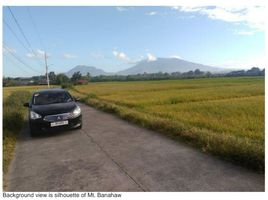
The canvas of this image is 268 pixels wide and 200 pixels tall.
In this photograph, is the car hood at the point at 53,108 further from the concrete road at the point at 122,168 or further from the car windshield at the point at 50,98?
the concrete road at the point at 122,168

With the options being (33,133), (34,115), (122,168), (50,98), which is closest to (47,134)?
(33,133)

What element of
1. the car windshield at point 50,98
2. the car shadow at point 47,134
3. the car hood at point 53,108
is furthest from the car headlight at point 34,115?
the car windshield at point 50,98

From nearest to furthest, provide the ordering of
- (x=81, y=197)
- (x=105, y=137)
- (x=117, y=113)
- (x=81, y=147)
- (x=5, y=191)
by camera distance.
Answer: (x=81, y=197)
(x=5, y=191)
(x=81, y=147)
(x=105, y=137)
(x=117, y=113)

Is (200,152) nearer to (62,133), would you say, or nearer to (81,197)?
(81,197)

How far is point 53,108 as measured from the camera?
8.65m

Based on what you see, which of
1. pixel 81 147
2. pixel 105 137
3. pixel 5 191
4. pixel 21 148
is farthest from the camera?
A: pixel 105 137

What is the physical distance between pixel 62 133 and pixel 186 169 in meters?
5.18

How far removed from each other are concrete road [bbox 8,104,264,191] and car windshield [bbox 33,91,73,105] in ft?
6.59

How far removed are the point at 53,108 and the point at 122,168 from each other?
4.41 meters

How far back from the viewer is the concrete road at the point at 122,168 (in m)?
4.21

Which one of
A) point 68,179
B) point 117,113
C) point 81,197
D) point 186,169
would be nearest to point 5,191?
point 68,179

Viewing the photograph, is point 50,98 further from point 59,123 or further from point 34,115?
point 59,123

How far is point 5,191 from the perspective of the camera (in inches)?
171

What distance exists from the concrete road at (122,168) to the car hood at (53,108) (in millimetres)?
1072
